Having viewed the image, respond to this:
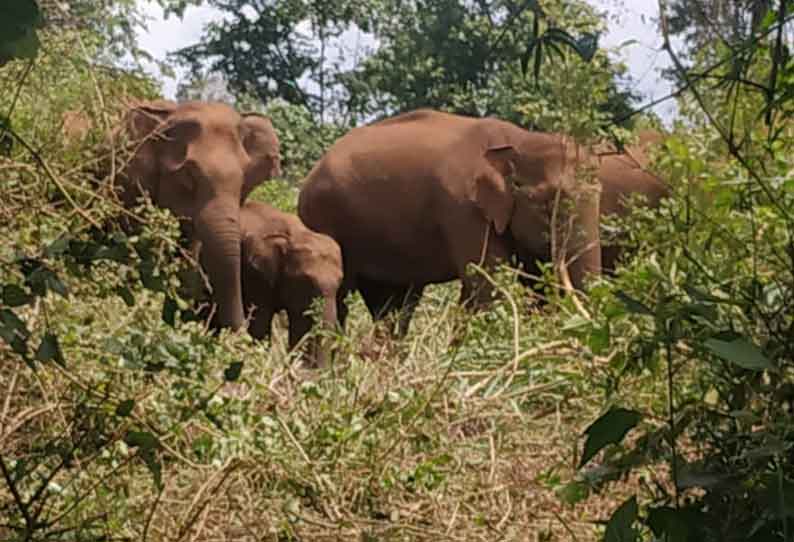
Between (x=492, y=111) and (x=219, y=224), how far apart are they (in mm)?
9683

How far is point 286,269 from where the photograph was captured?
8.36 metres

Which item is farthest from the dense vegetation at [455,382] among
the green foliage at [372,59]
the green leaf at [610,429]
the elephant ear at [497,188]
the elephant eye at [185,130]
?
the green foliage at [372,59]

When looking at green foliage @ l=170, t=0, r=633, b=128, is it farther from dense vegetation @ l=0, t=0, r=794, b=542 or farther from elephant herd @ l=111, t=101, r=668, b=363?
dense vegetation @ l=0, t=0, r=794, b=542

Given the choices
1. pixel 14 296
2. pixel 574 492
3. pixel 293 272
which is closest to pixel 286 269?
pixel 293 272

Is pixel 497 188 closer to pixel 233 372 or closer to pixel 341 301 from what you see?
pixel 341 301

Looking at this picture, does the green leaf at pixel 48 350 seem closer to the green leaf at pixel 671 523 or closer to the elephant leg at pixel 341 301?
the green leaf at pixel 671 523

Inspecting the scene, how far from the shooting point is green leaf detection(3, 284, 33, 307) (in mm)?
1521

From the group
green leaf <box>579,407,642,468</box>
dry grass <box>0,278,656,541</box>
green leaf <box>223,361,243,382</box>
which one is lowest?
dry grass <box>0,278,656,541</box>

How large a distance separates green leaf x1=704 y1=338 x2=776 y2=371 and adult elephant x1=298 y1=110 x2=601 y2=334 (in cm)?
616

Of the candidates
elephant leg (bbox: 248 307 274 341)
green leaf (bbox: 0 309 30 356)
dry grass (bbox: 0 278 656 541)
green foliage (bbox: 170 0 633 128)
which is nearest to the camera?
green leaf (bbox: 0 309 30 356)

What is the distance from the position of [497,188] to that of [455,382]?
488 cm

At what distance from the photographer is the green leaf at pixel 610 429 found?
1.50m

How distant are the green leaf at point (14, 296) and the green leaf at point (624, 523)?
0.63m

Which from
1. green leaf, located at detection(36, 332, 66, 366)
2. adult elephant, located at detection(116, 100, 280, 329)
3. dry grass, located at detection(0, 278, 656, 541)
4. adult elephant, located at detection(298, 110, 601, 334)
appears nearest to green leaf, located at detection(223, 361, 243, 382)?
green leaf, located at detection(36, 332, 66, 366)
